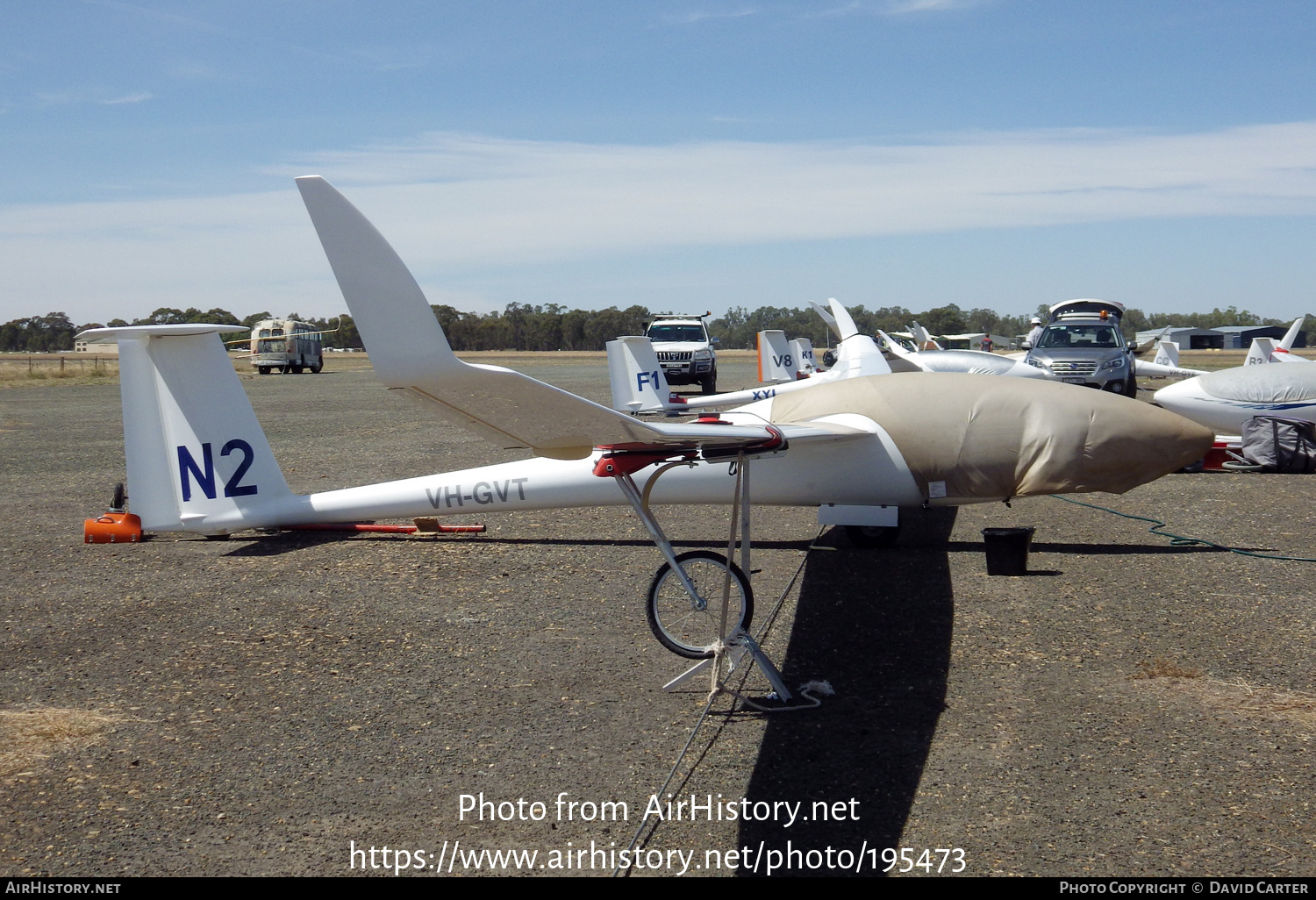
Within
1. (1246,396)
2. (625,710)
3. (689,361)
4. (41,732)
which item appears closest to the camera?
(41,732)

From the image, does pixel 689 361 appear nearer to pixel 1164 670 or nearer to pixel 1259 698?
pixel 1164 670

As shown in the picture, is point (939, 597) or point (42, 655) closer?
point (42, 655)

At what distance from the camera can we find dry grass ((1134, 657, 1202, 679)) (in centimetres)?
518

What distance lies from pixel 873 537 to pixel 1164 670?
306cm

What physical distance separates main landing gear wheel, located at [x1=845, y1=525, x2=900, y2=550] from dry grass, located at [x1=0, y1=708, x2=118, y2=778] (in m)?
5.52

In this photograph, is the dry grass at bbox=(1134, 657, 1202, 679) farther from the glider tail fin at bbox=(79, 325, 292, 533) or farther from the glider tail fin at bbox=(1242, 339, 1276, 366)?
the glider tail fin at bbox=(1242, 339, 1276, 366)

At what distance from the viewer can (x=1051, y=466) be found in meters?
6.95

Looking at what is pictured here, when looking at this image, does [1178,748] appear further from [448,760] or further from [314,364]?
[314,364]

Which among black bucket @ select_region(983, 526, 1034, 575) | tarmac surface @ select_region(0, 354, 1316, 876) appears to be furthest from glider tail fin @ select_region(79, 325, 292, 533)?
black bucket @ select_region(983, 526, 1034, 575)

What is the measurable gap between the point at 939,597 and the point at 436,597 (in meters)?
3.48

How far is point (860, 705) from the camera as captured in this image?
A: 4836 millimetres

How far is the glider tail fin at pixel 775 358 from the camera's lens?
25.1 meters

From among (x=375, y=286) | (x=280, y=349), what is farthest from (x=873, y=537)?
(x=280, y=349)

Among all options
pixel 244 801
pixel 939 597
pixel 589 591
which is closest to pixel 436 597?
pixel 589 591
